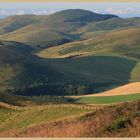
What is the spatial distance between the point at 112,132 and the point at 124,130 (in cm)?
79

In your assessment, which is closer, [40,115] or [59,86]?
[40,115]

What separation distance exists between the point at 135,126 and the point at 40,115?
22131 millimetres

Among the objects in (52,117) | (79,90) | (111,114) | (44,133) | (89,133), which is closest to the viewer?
(89,133)

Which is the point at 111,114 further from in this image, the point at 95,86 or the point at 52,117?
the point at 95,86

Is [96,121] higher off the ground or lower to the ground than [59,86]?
higher

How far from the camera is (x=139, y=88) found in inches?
5192

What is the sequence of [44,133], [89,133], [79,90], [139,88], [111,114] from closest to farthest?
[89,133] → [44,133] → [111,114] → [139,88] → [79,90]

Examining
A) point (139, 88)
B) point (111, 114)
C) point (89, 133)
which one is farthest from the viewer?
point (139, 88)

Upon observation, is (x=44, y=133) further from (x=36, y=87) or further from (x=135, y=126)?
(x=36, y=87)

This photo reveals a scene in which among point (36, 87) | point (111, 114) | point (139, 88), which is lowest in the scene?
point (36, 87)

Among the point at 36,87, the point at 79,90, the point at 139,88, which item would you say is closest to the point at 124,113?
the point at 139,88

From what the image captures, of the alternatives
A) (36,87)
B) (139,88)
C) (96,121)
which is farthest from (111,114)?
(36,87)

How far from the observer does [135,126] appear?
24859 millimetres

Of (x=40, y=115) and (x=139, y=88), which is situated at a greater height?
(x=40, y=115)
